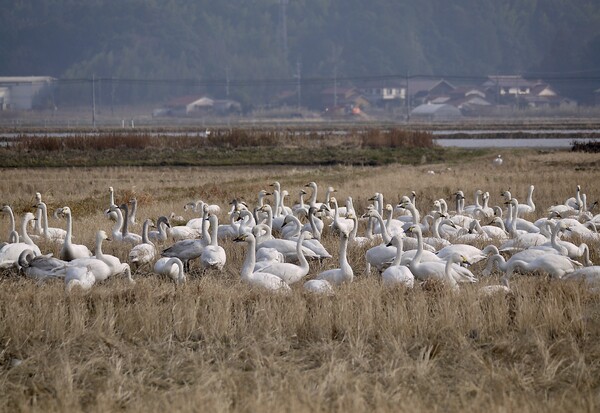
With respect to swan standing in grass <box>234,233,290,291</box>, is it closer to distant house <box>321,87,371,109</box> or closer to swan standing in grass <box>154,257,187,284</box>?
swan standing in grass <box>154,257,187,284</box>

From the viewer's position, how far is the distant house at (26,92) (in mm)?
132000

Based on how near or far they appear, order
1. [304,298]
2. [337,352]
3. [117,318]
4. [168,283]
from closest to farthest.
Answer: [337,352], [117,318], [304,298], [168,283]

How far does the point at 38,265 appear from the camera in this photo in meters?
12.1

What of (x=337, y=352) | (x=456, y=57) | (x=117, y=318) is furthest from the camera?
(x=456, y=57)

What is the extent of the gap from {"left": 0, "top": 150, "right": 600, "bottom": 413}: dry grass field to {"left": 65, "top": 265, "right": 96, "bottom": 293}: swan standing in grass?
0.51 ft

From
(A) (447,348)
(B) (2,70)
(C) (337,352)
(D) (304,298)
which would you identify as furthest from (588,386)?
(B) (2,70)

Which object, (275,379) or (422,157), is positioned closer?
(275,379)

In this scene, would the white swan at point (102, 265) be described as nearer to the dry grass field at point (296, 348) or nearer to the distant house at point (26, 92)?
the dry grass field at point (296, 348)

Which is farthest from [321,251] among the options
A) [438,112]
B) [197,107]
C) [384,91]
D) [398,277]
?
[384,91]

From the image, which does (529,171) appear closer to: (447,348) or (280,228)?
(280,228)

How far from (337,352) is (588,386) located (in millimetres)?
2078

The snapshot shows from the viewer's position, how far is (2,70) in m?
174

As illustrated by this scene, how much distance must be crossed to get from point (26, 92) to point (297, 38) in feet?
167

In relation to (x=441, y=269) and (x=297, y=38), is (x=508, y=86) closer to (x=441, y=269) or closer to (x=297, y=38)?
(x=297, y=38)
